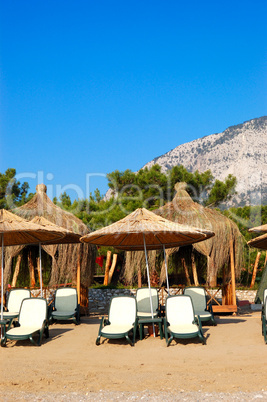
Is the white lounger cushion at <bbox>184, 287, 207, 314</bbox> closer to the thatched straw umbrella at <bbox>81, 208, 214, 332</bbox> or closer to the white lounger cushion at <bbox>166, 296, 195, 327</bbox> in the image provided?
the thatched straw umbrella at <bbox>81, 208, 214, 332</bbox>

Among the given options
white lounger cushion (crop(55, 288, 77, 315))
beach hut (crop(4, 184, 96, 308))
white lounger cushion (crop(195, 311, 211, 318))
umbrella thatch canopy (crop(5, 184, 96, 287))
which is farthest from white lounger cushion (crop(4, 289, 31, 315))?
white lounger cushion (crop(195, 311, 211, 318))

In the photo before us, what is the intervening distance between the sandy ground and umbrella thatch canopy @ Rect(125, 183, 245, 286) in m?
4.77

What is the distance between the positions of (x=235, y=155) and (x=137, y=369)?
63988mm

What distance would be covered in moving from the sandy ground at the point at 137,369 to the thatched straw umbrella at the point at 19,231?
2015 millimetres

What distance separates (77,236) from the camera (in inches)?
377

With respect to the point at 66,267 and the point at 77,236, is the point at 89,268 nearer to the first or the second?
the point at 66,267

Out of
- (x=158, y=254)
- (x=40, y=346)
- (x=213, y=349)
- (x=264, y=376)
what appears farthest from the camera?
(x=158, y=254)

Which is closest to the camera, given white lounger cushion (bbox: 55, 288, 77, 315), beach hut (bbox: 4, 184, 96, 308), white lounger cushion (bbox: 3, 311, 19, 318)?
white lounger cushion (bbox: 3, 311, 19, 318)

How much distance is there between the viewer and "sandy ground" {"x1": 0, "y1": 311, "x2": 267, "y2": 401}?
4.34 meters

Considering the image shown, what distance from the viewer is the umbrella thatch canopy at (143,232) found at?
7275mm

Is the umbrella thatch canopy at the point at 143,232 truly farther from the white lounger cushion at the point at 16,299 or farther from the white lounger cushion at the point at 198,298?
the white lounger cushion at the point at 16,299

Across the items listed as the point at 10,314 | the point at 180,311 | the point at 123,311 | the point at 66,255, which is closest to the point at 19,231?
the point at 10,314

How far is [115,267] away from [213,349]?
12.5 metres

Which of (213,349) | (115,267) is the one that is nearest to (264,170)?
(115,267)
